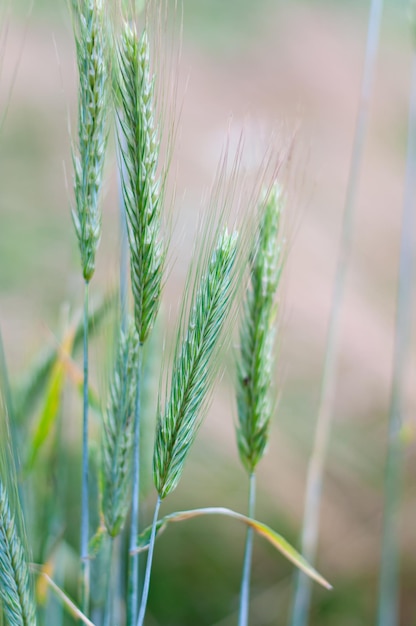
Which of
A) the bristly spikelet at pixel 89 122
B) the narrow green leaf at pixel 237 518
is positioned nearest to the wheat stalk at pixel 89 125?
the bristly spikelet at pixel 89 122

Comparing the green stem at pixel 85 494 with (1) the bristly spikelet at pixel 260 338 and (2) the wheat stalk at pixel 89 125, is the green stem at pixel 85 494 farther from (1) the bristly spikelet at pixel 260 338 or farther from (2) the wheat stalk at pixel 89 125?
(1) the bristly spikelet at pixel 260 338

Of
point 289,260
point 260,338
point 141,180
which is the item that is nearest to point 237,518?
point 260,338

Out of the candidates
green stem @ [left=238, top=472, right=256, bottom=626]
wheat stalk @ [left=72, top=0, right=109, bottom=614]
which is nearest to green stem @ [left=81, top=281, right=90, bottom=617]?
wheat stalk @ [left=72, top=0, right=109, bottom=614]

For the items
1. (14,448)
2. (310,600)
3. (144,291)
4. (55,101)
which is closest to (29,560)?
(14,448)

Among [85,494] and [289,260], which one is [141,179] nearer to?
[85,494]

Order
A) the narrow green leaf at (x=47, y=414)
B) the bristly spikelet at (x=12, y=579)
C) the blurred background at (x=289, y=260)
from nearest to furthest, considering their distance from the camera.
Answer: the bristly spikelet at (x=12, y=579) < the narrow green leaf at (x=47, y=414) < the blurred background at (x=289, y=260)

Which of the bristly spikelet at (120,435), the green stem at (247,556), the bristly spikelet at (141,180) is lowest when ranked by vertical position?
the green stem at (247,556)
